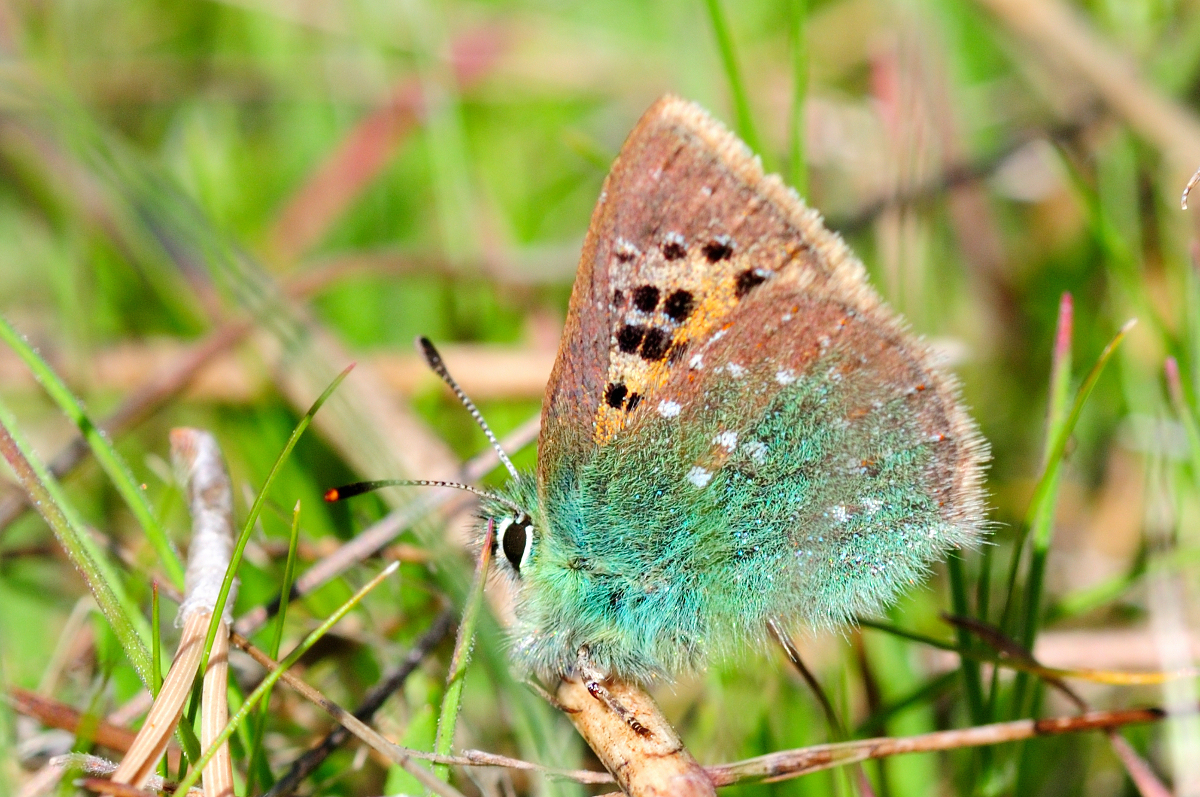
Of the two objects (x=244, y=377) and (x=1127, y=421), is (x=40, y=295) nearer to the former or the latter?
(x=244, y=377)

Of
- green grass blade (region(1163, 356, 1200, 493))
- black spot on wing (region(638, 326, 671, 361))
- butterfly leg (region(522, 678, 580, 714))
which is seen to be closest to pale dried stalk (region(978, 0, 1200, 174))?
green grass blade (region(1163, 356, 1200, 493))

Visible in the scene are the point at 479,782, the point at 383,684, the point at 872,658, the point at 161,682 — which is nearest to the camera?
the point at 161,682

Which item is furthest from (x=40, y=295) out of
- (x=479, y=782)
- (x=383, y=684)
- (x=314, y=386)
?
(x=479, y=782)

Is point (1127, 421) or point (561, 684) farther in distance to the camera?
point (1127, 421)

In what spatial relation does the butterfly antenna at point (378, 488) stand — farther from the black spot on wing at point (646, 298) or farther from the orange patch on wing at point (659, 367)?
the black spot on wing at point (646, 298)

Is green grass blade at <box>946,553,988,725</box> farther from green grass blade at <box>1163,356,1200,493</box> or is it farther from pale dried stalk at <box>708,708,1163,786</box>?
green grass blade at <box>1163,356,1200,493</box>

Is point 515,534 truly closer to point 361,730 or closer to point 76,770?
point 361,730

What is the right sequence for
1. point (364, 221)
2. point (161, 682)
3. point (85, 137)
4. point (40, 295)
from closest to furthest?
point (161, 682) < point (85, 137) < point (40, 295) < point (364, 221)

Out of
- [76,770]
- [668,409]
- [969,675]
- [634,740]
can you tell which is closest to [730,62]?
[668,409]
